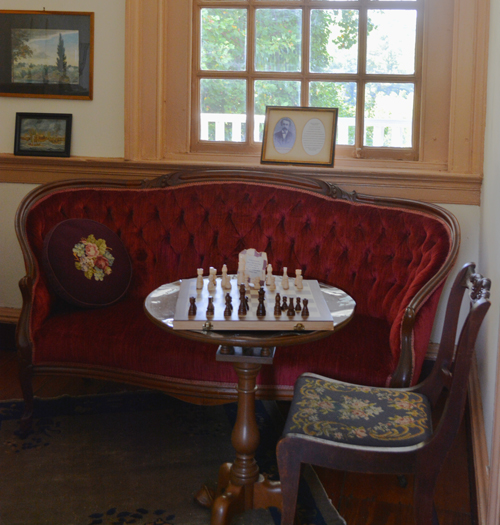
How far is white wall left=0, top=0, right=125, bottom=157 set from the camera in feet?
10.1

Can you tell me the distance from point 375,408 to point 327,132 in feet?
5.73

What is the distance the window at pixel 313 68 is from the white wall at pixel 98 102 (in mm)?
425

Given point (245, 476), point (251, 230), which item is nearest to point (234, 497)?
point (245, 476)

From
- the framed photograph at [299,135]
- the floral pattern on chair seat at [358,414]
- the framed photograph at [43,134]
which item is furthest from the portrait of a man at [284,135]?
the floral pattern on chair seat at [358,414]

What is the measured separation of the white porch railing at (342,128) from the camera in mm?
3041

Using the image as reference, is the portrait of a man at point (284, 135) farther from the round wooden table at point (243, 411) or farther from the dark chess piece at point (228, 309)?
the dark chess piece at point (228, 309)

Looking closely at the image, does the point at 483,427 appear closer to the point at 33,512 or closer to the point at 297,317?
the point at 297,317

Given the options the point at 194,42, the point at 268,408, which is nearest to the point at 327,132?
the point at 194,42

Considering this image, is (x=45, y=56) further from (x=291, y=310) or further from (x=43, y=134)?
(x=291, y=310)

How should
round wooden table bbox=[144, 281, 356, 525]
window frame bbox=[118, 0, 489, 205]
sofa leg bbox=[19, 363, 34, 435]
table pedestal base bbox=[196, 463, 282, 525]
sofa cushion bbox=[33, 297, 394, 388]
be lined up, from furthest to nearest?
1. window frame bbox=[118, 0, 489, 205]
2. sofa leg bbox=[19, 363, 34, 435]
3. sofa cushion bbox=[33, 297, 394, 388]
4. table pedestal base bbox=[196, 463, 282, 525]
5. round wooden table bbox=[144, 281, 356, 525]

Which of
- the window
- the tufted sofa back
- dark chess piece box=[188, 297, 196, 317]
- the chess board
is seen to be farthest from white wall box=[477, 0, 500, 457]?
dark chess piece box=[188, 297, 196, 317]

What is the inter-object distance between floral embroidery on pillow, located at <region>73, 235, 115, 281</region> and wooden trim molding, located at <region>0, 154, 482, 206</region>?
2.09 ft

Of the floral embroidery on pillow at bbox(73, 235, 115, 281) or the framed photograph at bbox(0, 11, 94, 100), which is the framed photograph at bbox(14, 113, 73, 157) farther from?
the floral embroidery on pillow at bbox(73, 235, 115, 281)

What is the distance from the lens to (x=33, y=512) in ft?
6.15
